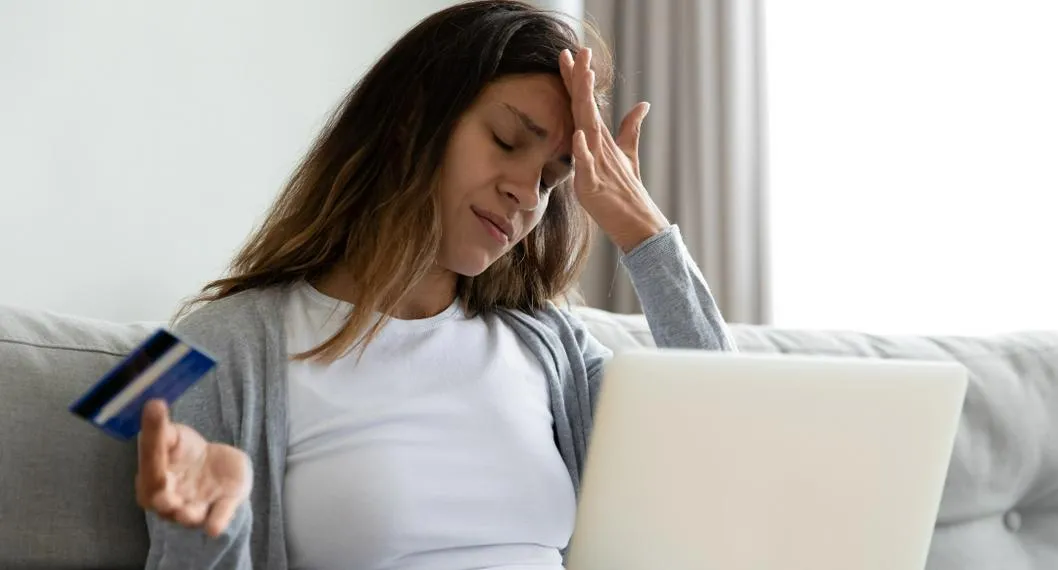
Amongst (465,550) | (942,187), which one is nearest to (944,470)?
(465,550)

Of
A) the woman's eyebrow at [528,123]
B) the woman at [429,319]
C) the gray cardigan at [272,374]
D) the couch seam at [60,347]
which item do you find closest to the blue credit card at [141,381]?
the gray cardigan at [272,374]

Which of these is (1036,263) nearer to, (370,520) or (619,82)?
(619,82)

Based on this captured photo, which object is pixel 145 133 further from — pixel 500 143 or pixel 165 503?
pixel 165 503

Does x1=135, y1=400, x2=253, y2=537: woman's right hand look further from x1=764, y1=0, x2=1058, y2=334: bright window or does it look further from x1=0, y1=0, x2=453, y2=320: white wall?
x1=764, y1=0, x2=1058, y2=334: bright window

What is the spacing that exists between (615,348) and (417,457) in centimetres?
48

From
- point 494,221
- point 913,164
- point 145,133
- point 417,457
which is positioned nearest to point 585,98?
point 494,221

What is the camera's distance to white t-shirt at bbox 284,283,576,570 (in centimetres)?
114

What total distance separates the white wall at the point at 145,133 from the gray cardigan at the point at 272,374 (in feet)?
2.71

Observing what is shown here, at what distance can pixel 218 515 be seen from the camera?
809 millimetres

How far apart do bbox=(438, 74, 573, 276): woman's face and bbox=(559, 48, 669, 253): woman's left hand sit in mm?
39

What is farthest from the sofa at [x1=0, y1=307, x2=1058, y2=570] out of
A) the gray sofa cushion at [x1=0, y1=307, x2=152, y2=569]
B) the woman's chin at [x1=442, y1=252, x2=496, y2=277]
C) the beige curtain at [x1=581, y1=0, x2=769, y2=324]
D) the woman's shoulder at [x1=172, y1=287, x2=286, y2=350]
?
the beige curtain at [x1=581, y1=0, x2=769, y2=324]

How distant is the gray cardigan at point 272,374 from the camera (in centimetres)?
100

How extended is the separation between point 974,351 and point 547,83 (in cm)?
79

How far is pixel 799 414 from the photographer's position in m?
0.79
